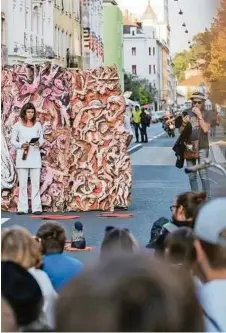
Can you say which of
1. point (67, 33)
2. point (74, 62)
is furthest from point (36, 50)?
point (67, 33)

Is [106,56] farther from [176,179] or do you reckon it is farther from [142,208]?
[142,208]

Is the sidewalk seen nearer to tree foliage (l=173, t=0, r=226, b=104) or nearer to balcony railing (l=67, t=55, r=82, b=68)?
tree foliage (l=173, t=0, r=226, b=104)

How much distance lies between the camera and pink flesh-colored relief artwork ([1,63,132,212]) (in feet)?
47.7

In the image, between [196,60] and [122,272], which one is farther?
[196,60]

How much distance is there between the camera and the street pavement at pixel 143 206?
1248 cm

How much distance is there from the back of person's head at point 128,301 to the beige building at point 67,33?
54.6 meters

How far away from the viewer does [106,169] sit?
48.8 ft

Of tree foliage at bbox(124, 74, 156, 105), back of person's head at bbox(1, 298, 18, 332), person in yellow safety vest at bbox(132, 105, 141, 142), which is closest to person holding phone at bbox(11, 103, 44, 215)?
back of person's head at bbox(1, 298, 18, 332)

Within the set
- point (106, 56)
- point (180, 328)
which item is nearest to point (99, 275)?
point (180, 328)

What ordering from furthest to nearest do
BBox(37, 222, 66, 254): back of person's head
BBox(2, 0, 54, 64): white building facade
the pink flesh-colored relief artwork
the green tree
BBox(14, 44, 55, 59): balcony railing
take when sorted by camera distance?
1. BBox(14, 44, 55, 59): balcony railing
2. BBox(2, 0, 54, 64): white building facade
3. the green tree
4. the pink flesh-colored relief artwork
5. BBox(37, 222, 66, 254): back of person's head

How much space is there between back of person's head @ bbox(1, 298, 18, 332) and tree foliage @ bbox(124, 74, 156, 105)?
95.1m

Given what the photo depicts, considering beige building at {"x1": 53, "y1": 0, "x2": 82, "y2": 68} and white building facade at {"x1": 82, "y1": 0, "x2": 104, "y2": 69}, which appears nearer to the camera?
beige building at {"x1": 53, "y1": 0, "x2": 82, "y2": 68}

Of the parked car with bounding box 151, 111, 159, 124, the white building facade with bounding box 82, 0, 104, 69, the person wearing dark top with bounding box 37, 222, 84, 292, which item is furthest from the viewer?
the parked car with bounding box 151, 111, 159, 124

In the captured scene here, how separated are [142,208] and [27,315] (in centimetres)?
1252
